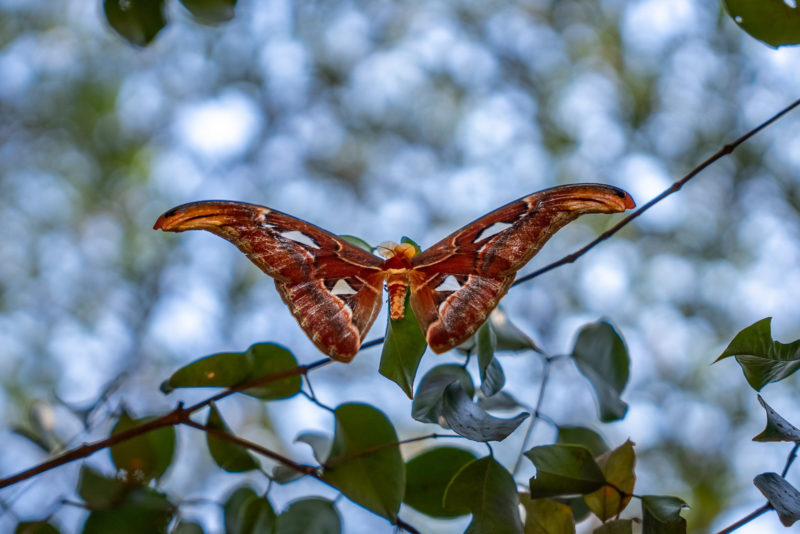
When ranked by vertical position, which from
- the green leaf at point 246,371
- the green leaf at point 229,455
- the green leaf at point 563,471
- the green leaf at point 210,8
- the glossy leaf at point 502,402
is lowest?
the green leaf at point 563,471

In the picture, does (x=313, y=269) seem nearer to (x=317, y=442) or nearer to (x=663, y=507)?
(x=317, y=442)

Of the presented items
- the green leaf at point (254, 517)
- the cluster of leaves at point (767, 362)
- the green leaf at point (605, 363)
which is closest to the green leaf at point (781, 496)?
the cluster of leaves at point (767, 362)

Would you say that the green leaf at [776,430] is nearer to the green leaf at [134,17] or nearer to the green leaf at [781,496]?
the green leaf at [781,496]

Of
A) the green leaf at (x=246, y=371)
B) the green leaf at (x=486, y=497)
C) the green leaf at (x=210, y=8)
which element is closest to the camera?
the green leaf at (x=486, y=497)

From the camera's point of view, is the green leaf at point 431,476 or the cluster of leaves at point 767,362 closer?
the cluster of leaves at point 767,362

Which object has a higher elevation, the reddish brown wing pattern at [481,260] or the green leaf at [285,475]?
the reddish brown wing pattern at [481,260]

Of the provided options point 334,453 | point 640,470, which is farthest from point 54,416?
point 640,470

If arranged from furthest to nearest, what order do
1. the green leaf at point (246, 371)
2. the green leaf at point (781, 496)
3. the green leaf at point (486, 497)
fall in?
the green leaf at point (246, 371) → the green leaf at point (486, 497) → the green leaf at point (781, 496)

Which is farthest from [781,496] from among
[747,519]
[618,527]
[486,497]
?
[486,497]

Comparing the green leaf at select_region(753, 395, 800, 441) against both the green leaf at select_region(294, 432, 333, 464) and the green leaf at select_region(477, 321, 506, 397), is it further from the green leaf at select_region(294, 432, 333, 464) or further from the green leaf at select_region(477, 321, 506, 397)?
the green leaf at select_region(294, 432, 333, 464)
